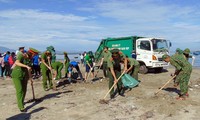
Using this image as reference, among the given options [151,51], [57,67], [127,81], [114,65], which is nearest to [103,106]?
[114,65]

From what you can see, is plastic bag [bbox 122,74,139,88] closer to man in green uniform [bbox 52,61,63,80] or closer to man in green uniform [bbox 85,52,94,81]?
man in green uniform [bbox 52,61,63,80]

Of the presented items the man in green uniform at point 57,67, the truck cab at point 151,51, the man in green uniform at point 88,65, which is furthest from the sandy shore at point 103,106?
the truck cab at point 151,51

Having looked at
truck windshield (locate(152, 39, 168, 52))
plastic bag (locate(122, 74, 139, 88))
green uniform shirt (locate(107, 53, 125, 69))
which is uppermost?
truck windshield (locate(152, 39, 168, 52))

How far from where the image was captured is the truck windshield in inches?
681

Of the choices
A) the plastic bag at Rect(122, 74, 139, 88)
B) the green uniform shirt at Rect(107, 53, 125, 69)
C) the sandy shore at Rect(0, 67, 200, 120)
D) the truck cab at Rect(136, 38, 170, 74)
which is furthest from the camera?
the truck cab at Rect(136, 38, 170, 74)

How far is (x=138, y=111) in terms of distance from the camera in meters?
8.21

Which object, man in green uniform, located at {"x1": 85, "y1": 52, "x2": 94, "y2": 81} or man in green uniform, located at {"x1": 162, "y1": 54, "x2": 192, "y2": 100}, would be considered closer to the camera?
man in green uniform, located at {"x1": 162, "y1": 54, "x2": 192, "y2": 100}

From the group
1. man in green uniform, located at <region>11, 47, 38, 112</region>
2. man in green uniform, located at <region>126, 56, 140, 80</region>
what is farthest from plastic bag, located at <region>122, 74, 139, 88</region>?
man in green uniform, located at <region>11, 47, 38, 112</region>

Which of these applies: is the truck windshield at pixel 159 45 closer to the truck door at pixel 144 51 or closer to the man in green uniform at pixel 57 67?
the truck door at pixel 144 51

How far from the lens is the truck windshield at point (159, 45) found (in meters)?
17.3

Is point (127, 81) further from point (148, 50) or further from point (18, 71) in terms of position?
point (148, 50)

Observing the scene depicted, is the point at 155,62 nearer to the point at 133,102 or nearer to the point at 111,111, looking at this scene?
the point at 133,102

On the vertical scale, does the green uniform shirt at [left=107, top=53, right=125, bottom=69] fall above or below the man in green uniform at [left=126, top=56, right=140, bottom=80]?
above

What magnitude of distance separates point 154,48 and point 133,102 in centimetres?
867
